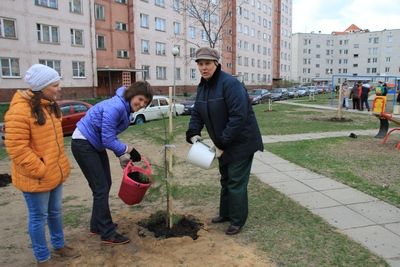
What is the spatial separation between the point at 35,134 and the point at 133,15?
3697 centimetres

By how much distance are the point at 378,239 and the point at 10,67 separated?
1136 inches

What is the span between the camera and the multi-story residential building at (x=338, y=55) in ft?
324

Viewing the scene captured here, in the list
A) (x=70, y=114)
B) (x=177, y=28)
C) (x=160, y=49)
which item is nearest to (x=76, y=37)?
(x=160, y=49)

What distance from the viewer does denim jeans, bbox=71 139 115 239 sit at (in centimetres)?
358

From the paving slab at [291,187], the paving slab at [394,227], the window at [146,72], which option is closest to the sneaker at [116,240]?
the paving slab at [291,187]

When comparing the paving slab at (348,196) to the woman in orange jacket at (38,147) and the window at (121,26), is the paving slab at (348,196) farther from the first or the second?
the window at (121,26)

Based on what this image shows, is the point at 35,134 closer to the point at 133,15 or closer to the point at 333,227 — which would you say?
the point at 333,227

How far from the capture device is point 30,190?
3008 millimetres

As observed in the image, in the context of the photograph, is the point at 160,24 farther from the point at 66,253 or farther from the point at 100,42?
the point at 66,253

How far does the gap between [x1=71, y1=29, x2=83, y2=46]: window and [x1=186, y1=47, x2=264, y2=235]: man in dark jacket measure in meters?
30.8

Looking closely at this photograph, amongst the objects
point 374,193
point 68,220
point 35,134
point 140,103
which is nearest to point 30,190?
point 35,134

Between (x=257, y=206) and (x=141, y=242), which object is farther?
(x=257, y=206)

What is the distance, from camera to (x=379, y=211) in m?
4.55

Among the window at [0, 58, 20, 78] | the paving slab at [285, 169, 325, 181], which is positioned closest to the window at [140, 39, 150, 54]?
the window at [0, 58, 20, 78]
